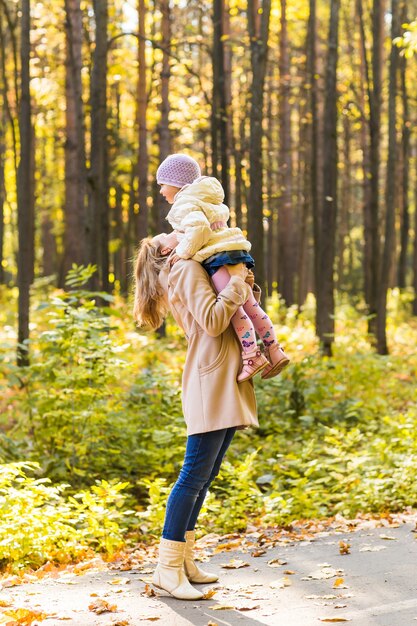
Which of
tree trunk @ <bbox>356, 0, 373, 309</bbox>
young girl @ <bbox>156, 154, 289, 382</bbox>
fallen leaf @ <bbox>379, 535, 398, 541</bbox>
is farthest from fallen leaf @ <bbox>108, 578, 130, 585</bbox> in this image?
tree trunk @ <bbox>356, 0, 373, 309</bbox>

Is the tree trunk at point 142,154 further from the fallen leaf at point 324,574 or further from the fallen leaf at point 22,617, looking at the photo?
the fallen leaf at point 22,617

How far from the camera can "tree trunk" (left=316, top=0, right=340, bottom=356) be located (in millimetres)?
16047

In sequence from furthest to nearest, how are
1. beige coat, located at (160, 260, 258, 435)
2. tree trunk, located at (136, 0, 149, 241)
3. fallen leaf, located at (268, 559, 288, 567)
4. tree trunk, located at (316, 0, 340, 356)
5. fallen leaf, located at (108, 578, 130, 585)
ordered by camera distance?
1. tree trunk, located at (136, 0, 149, 241)
2. tree trunk, located at (316, 0, 340, 356)
3. fallen leaf, located at (268, 559, 288, 567)
4. fallen leaf, located at (108, 578, 130, 585)
5. beige coat, located at (160, 260, 258, 435)

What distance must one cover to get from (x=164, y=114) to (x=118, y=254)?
1453 cm

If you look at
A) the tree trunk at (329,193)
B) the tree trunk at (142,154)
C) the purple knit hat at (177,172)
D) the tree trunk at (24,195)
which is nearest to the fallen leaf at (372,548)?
the purple knit hat at (177,172)

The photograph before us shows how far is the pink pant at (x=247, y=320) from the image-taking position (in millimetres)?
4758

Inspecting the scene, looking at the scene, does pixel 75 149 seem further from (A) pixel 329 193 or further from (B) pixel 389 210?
(B) pixel 389 210

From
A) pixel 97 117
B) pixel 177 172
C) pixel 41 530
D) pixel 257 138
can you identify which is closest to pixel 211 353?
pixel 177 172

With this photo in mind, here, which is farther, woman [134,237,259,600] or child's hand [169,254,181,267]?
child's hand [169,254,181,267]

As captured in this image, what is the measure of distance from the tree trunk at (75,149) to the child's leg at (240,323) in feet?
30.4

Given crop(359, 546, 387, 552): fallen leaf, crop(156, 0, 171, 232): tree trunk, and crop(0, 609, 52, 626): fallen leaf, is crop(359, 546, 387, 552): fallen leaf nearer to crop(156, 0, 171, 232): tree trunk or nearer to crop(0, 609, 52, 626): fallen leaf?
crop(0, 609, 52, 626): fallen leaf

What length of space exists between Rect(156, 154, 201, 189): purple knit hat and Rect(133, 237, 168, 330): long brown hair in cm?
37

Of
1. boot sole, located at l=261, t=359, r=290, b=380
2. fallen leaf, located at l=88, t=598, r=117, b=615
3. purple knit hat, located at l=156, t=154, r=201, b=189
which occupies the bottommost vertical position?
fallen leaf, located at l=88, t=598, r=117, b=615

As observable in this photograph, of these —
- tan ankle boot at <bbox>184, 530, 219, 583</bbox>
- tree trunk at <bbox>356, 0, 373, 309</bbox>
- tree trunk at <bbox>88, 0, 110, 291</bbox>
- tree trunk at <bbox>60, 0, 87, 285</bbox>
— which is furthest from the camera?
tree trunk at <bbox>356, 0, 373, 309</bbox>
